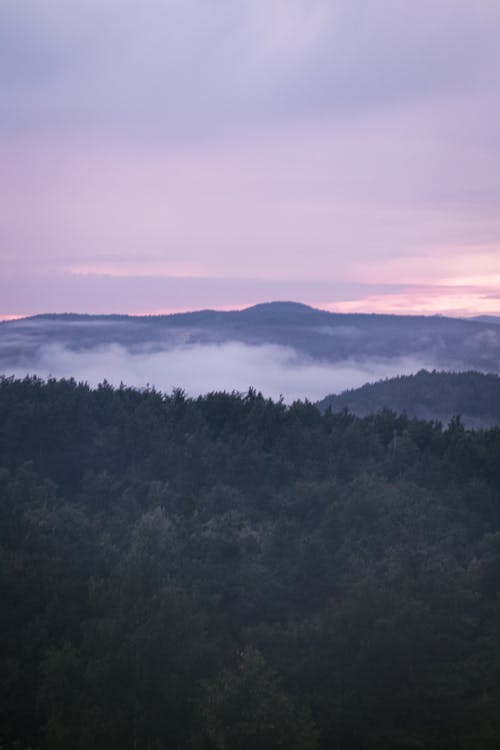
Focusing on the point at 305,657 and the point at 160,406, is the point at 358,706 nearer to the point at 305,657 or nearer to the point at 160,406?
the point at 305,657

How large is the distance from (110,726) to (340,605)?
1042 cm

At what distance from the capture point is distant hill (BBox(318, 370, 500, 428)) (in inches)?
7215

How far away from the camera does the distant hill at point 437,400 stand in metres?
183

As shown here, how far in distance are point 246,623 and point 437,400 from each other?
16647 cm

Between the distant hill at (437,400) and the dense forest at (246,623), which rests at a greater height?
the dense forest at (246,623)

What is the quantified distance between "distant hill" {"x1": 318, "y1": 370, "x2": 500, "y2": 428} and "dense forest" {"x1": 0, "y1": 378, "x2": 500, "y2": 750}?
5465 inches

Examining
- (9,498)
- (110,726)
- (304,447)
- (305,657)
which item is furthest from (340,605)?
(304,447)

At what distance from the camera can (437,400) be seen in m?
190

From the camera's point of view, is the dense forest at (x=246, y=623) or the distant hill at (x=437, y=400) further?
the distant hill at (x=437, y=400)

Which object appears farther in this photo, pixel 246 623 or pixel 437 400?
pixel 437 400

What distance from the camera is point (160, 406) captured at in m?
65.8

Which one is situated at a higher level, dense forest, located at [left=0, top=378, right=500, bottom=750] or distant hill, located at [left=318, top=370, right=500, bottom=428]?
dense forest, located at [left=0, top=378, right=500, bottom=750]

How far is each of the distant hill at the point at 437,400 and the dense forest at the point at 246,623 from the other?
139 m

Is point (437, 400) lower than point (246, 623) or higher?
lower
